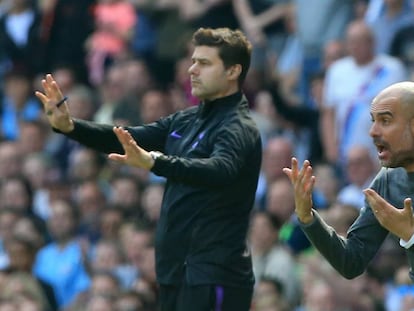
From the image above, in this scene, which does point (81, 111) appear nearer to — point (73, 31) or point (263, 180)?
point (73, 31)

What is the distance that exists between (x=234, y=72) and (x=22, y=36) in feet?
28.0

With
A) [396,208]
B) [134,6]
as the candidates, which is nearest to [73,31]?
[134,6]

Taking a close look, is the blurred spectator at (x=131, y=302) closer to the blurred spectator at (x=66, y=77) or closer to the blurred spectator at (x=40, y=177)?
the blurred spectator at (x=40, y=177)

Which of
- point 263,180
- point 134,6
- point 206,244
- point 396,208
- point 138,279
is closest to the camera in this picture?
point 396,208

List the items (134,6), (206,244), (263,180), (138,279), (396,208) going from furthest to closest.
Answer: (134,6), (263,180), (138,279), (206,244), (396,208)

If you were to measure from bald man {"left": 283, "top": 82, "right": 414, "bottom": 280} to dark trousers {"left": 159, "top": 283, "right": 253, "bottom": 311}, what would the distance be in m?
1.01

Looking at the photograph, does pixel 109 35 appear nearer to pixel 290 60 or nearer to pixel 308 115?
pixel 290 60

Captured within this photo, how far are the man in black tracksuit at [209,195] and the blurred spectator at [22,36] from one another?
829cm

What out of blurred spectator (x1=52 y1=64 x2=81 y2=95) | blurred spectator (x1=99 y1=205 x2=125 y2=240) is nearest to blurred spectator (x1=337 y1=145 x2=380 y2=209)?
blurred spectator (x1=99 y1=205 x2=125 y2=240)

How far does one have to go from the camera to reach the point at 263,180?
13375 mm

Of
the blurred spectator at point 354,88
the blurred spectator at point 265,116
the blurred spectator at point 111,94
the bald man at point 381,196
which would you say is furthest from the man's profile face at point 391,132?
the blurred spectator at point 111,94

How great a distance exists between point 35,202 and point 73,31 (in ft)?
7.52

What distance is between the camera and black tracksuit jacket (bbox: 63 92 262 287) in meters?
8.28

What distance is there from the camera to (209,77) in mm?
8430
